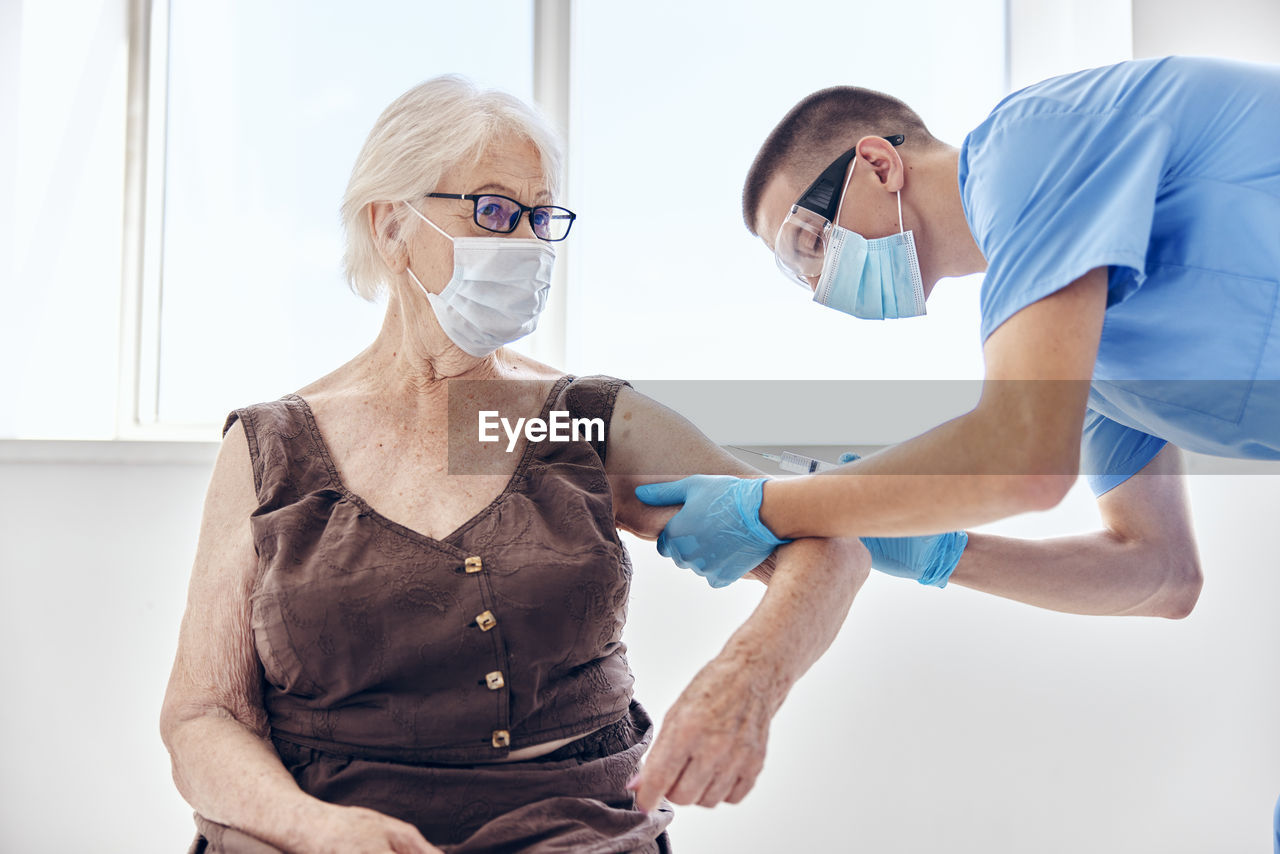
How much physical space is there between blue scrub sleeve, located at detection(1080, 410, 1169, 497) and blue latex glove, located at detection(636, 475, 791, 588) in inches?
25.2

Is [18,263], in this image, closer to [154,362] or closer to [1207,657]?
[154,362]

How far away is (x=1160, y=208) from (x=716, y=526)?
0.67 meters

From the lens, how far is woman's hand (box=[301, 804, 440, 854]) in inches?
37.7

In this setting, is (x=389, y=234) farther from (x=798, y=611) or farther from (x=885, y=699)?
(x=885, y=699)

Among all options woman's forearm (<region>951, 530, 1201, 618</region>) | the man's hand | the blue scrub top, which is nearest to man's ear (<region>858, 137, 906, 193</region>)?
the blue scrub top

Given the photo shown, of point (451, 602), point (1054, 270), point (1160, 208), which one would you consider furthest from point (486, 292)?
point (1160, 208)

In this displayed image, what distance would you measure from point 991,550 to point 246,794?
1196 mm

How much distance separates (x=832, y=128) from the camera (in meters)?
1.30

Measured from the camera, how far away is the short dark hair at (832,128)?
1286mm

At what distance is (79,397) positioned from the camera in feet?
7.15

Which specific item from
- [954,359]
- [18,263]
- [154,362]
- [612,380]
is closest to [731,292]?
[954,359]

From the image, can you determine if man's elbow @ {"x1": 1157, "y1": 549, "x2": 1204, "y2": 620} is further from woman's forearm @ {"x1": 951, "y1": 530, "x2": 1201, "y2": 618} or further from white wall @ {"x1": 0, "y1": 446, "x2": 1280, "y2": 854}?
white wall @ {"x1": 0, "y1": 446, "x2": 1280, "y2": 854}

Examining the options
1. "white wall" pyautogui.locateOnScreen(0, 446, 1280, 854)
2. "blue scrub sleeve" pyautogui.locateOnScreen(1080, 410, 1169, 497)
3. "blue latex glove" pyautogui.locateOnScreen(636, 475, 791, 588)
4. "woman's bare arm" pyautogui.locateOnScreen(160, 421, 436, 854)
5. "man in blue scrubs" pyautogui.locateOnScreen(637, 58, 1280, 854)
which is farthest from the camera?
"white wall" pyautogui.locateOnScreen(0, 446, 1280, 854)

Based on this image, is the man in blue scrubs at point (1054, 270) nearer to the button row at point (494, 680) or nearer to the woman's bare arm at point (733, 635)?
the woman's bare arm at point (733, 635)
